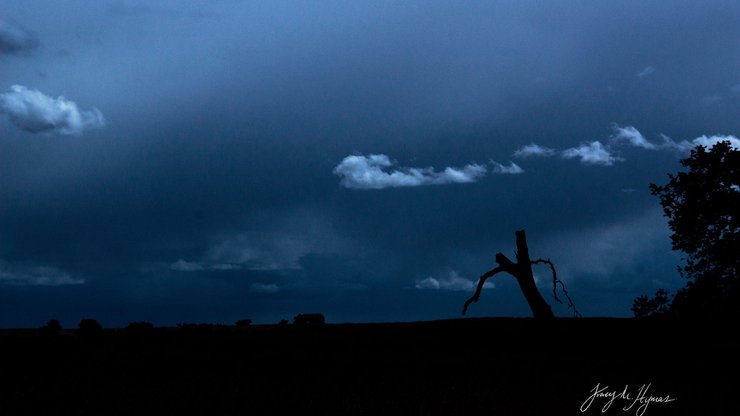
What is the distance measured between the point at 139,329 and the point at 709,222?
23.8m

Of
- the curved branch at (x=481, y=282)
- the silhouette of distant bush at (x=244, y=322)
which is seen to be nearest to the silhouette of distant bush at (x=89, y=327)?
the silhouette of distant bush at (x=244, y=322)

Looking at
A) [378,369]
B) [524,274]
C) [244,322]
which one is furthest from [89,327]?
[524,274]

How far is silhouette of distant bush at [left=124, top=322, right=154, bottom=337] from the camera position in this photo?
2144 centimetres

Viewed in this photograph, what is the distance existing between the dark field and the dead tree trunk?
26.8 inches

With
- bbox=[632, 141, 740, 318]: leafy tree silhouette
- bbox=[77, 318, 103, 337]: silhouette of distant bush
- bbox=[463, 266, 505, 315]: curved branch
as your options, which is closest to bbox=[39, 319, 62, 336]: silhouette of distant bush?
bbox=[77, 318, 103, 337]: silhouette of distant bush

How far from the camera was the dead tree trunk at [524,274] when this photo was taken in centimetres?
2255

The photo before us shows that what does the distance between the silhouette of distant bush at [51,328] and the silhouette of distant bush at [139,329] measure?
217 cm

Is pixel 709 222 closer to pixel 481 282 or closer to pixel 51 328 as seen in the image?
pixel 481 282

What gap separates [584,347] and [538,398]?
311 inches

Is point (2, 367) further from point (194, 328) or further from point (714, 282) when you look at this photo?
point (714, 282)

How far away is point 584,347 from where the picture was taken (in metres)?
19.8
